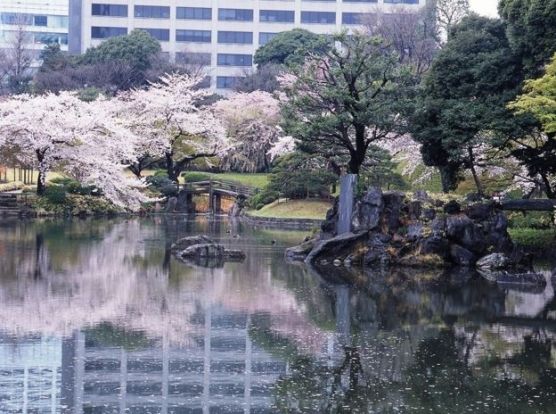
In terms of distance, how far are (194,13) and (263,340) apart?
86.0m

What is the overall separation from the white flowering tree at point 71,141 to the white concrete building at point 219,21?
45396 mm

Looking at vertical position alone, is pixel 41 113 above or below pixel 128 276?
above

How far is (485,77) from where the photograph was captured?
31.1 m

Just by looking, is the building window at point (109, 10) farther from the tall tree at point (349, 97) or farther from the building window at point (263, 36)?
the tall tree at point (349, 97)

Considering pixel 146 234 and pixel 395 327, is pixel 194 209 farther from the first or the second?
pixel 395 327

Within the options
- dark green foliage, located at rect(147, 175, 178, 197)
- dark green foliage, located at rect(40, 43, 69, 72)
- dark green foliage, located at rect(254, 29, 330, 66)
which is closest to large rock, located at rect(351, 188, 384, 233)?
dark green foliage, located at rect(147, 175, 178, 197)

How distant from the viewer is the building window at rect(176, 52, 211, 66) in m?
87.7

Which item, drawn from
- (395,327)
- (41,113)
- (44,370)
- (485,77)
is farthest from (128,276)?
(41,113)

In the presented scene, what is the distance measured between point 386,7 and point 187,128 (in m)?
41.4

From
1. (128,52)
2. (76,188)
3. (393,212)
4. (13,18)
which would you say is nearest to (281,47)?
(128,52)

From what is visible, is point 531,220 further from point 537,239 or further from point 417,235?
point 417,235

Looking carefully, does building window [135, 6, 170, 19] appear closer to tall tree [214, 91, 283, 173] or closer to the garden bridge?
tall tree [214, 91, 283, 173]

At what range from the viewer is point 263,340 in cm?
1596

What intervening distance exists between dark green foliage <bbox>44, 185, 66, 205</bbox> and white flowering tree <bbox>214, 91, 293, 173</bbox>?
55.9 ft
